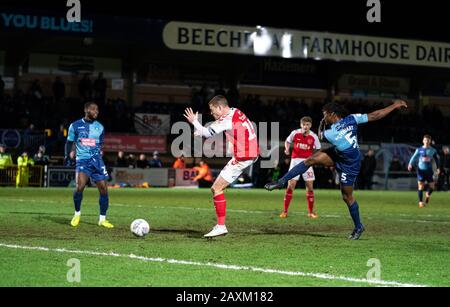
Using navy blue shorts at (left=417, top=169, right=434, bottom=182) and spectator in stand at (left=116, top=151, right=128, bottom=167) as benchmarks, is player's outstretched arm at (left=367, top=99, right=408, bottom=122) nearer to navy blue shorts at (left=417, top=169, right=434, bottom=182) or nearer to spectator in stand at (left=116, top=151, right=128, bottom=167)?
navy blue shorts at (left=417, top=169, right=434, bottom=182)

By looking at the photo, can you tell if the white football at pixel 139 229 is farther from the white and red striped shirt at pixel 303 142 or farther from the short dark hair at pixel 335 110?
the white and red striped shirt at pixel 303 142

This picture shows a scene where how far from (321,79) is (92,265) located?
139 feet

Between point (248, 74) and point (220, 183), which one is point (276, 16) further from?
point (220, 183)

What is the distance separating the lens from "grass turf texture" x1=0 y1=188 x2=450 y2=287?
807 cm

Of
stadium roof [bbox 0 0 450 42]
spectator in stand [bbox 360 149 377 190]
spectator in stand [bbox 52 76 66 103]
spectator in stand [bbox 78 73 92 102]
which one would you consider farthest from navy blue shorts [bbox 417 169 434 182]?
spectator in stand [bbox 52 76 66 103]

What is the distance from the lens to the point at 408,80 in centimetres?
5341

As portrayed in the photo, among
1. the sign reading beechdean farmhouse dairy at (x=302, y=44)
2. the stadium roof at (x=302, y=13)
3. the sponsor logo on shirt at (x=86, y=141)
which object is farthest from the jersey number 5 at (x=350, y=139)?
the stadium roof at (x=302, y=13)

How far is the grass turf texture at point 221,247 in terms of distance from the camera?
26.5ft

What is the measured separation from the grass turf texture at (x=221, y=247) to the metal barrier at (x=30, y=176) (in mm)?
13873

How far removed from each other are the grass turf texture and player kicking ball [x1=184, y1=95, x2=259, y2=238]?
53 cm

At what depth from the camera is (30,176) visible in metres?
33.2

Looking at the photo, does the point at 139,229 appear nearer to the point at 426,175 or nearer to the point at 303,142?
the point at 303,142

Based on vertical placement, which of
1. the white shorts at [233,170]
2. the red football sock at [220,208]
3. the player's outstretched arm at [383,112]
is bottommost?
the red football sock at [220,208]

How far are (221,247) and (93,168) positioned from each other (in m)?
4.42
